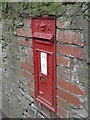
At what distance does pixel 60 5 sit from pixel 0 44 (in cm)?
182

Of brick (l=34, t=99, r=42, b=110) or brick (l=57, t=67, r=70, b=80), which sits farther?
brick (l=34, t=99, r=42, b=110)

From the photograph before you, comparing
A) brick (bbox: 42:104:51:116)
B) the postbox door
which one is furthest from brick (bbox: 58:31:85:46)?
brick (bbox: 42:104:51:116)

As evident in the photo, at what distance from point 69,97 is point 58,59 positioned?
1.39ft

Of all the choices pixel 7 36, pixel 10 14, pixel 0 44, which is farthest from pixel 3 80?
pixel 10 14

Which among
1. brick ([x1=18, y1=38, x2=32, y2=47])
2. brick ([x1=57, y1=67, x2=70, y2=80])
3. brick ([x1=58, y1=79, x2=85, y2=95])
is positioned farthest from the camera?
brick ([x1=18, y1=38, x2=32, y2=47])

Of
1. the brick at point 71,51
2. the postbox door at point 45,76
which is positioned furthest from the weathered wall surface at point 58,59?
the postbox door at point 45,76

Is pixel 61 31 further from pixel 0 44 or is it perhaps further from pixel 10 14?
pixel 0 44

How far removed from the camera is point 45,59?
244 centimetres

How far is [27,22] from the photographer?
2.66 meters

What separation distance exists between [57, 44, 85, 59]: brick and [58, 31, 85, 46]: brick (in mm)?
58

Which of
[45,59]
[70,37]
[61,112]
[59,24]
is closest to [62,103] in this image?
[61,112]

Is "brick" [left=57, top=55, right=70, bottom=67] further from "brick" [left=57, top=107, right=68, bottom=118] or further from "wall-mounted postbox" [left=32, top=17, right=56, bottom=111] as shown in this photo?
"brick" [left=57, top=107, right=68, bottom=118]

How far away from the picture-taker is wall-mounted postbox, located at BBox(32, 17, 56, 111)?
2297mm

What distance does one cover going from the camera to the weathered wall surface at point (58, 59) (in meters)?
1.93
